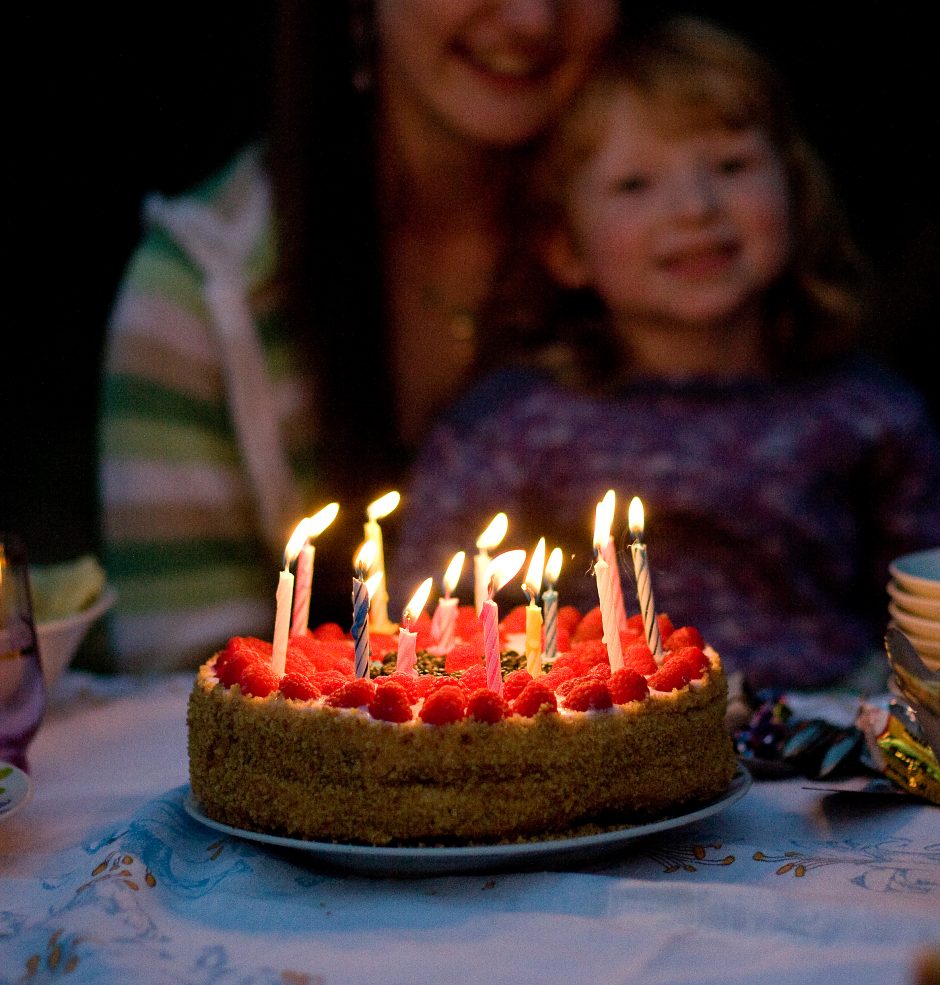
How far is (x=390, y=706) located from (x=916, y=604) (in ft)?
2.03

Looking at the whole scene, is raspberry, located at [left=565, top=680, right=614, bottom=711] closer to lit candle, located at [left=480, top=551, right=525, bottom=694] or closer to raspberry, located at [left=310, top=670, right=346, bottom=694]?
lit candle, located at [left=480, top=551, right=525, bottom=694]

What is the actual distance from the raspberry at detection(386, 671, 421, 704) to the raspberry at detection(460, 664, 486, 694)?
44 millimetres

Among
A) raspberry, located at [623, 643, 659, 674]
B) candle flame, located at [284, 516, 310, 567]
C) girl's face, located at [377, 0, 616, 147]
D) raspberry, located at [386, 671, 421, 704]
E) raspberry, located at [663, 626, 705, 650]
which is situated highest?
girl's face, located at [377, 0, 616, 147]

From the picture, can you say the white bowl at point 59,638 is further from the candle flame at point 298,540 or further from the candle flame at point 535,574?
the candle flame at point 535,574

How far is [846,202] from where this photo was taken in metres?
2.15

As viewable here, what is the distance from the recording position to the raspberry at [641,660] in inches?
39.3

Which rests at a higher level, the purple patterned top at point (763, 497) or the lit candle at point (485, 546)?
the lit candle at point (485, 546)

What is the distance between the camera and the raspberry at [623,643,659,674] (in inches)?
39.3

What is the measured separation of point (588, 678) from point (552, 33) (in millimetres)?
1633

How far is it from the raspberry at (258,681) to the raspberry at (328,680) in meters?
0.04

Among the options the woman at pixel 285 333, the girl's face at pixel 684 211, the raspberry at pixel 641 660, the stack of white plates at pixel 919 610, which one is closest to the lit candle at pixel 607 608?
the raspberry at pixel 641 660

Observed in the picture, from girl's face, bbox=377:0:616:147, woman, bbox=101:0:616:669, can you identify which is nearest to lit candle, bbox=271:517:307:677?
woman, bbox=101:0:616:669

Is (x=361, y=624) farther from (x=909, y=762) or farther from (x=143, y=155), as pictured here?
(x=143, y=155)

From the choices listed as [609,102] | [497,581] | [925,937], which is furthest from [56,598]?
[609,102]
